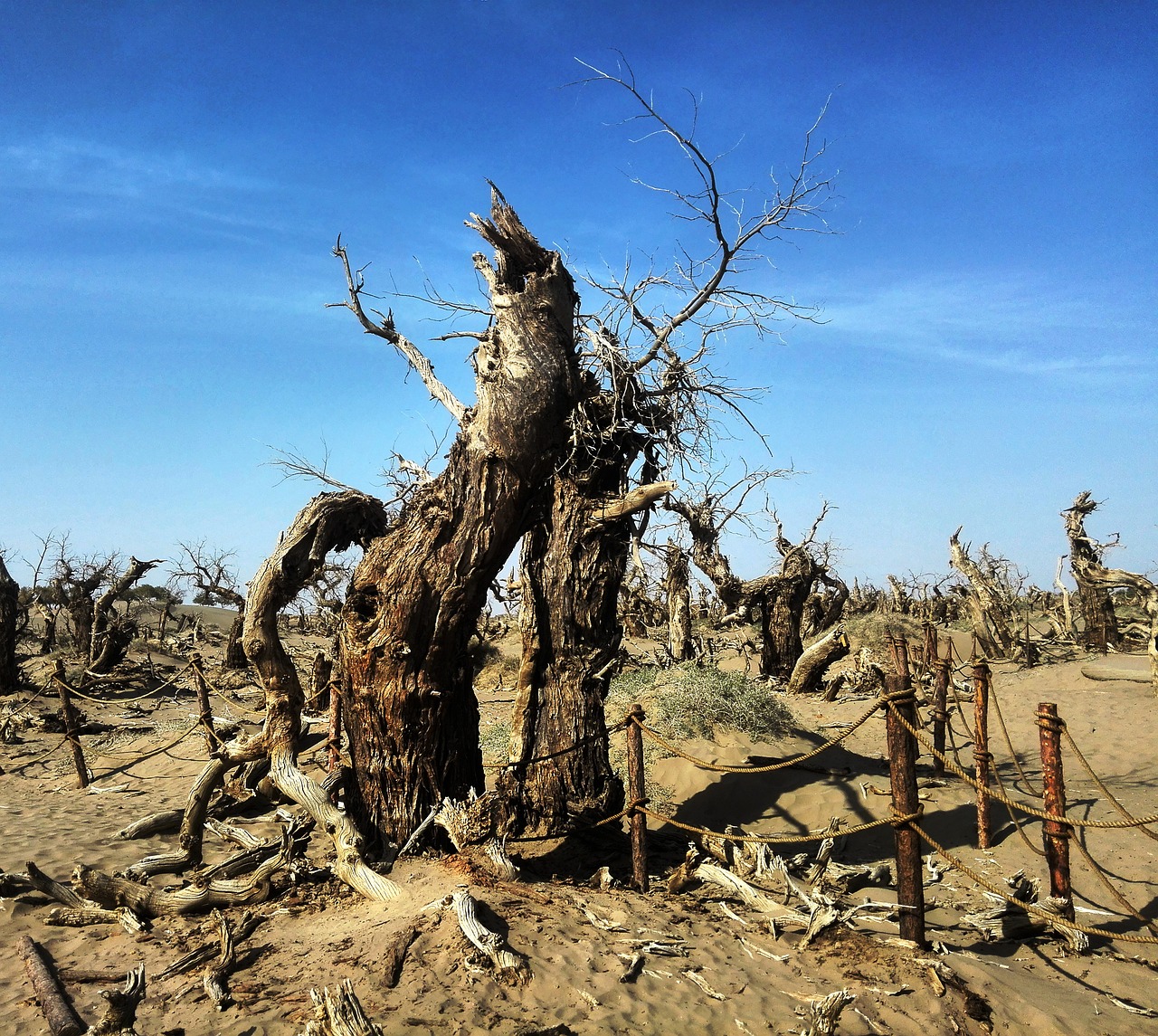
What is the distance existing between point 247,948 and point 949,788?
6.79m

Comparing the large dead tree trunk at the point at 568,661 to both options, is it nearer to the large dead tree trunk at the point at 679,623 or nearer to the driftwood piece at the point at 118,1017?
the driftwood piece at the point at 118,1017

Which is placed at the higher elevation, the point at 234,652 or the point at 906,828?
the point at 234,652

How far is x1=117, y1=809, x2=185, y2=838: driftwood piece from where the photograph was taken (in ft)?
23.6

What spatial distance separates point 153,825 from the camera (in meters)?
7.28

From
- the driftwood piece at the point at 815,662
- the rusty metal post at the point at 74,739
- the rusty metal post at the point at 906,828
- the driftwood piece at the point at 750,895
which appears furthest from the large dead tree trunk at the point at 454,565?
the driftwood piece at the point at 815,662

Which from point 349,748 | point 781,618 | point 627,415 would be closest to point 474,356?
point 627,415

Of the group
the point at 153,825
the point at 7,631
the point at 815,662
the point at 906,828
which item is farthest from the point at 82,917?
the point at 7,631

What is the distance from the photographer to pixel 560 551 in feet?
21.4

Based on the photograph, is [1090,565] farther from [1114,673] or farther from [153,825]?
[153,825]

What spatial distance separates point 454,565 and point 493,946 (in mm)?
2632

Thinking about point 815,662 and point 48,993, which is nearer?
point 48,993

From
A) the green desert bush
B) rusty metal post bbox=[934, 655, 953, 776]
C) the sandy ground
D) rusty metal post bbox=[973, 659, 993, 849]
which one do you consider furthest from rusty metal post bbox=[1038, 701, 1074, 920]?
the green desert bush

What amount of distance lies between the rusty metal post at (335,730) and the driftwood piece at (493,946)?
2.01 m

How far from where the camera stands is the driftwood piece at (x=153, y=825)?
23.6 feet
